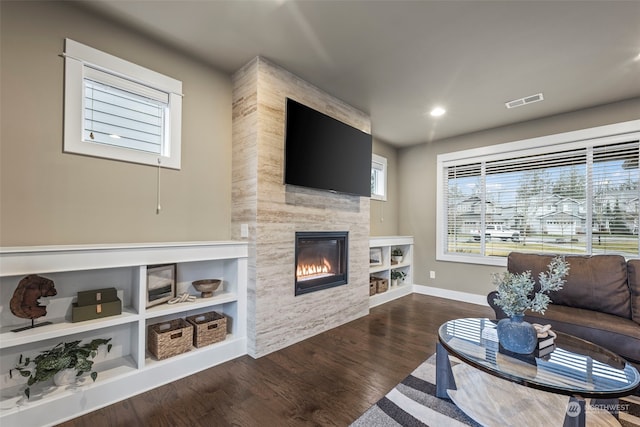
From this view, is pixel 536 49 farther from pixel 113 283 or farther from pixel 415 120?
pixel 113 283

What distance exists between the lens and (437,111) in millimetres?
3631

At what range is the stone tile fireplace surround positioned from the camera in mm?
2541

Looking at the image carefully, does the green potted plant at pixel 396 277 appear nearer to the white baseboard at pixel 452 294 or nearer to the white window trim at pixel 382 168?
the white baseboard at pixel 452 294

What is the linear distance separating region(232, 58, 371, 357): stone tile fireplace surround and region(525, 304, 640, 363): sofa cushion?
2.07 meters

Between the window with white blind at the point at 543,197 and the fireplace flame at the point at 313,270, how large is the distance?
2418 millimetres

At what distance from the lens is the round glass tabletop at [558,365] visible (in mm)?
1371

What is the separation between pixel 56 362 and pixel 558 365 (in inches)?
116

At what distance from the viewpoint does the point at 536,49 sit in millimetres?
2348

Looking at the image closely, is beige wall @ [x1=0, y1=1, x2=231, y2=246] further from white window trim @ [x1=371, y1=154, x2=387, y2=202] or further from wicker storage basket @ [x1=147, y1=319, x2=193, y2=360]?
white window trim @ [x1=371, y1=154, x2=387, y2=202]

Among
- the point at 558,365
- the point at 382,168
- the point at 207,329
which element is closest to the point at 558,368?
the point at 558,365

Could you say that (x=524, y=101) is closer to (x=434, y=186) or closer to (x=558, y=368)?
(x=434, y=186)

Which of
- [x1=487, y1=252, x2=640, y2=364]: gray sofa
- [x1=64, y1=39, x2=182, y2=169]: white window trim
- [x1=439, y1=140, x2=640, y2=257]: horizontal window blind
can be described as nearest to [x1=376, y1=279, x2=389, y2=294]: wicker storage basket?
[x1=439, y1=140, x2=640, y2=257]: horizontal window blind

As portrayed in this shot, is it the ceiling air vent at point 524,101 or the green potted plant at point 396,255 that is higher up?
the ceiling air vent at point 524,101

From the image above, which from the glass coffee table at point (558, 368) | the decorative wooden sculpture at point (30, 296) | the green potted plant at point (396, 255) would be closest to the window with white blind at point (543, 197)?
the green potted plant at point (396, 255)
